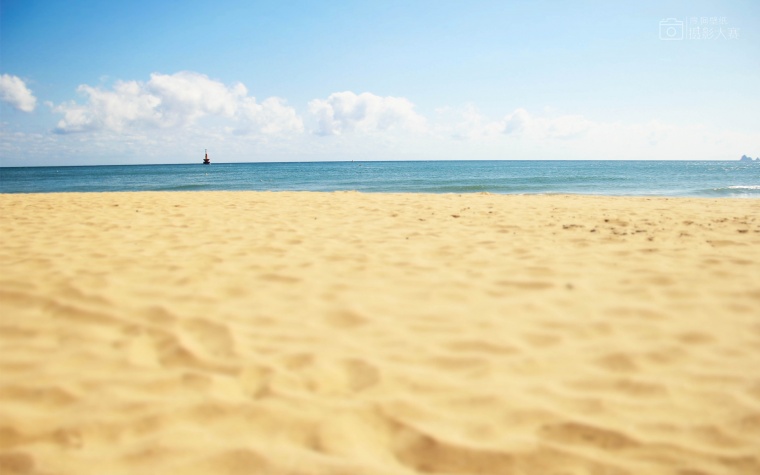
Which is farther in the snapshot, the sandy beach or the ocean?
the ocean

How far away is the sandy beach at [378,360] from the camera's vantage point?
165 cm

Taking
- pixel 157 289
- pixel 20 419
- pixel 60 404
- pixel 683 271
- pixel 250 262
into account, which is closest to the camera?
pixel 20 419

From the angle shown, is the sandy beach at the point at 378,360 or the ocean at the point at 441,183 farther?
the ocean at the point at 441,183

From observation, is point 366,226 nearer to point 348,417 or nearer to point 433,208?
point 433,208

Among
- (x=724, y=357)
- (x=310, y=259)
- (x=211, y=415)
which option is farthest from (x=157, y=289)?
(x=724, y=357)

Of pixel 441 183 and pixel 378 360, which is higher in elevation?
pixel 441 183

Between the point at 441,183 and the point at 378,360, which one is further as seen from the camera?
the point at 441,183

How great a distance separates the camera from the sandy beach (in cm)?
165

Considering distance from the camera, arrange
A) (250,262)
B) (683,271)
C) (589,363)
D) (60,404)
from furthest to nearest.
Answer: (250,262) < (683,271) < (589,363) < (60,404)

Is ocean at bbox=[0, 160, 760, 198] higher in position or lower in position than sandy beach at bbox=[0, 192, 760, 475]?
higher

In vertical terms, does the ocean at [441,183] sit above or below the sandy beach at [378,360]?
above

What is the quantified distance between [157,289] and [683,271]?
4.47 metres

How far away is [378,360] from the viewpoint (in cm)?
228

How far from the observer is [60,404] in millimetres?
1899
